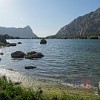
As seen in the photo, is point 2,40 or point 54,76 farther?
point 2,40

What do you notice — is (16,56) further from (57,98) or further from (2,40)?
(2,40)

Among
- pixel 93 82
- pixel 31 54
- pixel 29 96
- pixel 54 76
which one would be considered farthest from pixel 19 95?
pixel 31 54

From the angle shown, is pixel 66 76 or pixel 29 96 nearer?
pixel 29 96

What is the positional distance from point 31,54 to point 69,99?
5618 centimetres

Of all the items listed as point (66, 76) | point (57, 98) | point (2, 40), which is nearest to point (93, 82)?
point (66, 76)

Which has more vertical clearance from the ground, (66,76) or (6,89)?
(6,89)

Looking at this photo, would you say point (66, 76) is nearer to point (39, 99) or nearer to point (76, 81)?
point (76, 81)

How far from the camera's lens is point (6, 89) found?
17953 millimetres

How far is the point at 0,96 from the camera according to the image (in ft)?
54.5

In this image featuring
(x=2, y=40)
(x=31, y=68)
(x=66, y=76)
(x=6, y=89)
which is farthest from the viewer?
(x=2, y=40)

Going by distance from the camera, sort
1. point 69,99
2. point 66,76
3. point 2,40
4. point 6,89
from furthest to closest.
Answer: point 2,40, point 66,76, point 6,89, point 69,99

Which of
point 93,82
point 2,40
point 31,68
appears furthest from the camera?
point 2,40

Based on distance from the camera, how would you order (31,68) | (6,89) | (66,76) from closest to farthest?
(6,89) → (66,76) → (31,68)

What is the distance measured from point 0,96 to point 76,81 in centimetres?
1676
